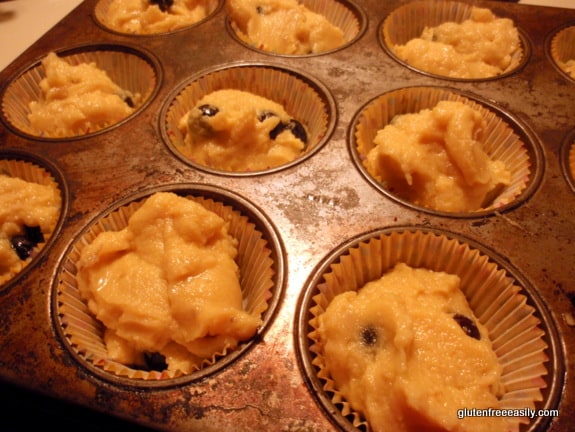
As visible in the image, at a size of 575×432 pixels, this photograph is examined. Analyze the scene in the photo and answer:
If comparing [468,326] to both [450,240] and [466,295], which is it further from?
[450,240]

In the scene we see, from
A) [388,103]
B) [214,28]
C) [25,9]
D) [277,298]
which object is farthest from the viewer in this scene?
[25,9]

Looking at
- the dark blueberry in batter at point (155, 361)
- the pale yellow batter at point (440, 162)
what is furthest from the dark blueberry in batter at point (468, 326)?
the dark blueberry in batter at point (155, 361)

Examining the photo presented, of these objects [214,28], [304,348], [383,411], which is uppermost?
[214,28]

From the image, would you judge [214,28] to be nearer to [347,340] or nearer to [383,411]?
[347,340]

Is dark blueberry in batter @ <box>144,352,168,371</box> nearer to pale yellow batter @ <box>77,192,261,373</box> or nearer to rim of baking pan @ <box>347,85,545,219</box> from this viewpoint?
pale yellow batter @ <box>77,192,261,373</box>

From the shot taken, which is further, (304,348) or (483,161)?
(483,161)

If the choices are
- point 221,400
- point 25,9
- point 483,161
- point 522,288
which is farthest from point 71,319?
point 25,9

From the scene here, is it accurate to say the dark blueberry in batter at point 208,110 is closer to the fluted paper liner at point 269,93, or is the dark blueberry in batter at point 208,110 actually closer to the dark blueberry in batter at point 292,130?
the fluted paper liner at point 269,93

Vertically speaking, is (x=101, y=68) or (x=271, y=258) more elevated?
(x=101, y=68)

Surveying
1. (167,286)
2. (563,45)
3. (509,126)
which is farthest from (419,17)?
(167,286)
